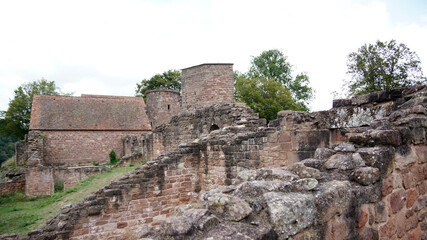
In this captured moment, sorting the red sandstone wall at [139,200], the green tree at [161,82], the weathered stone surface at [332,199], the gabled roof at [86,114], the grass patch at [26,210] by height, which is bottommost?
the grass patch at [26,210]

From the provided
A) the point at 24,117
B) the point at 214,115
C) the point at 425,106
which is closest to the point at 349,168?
the point at 425,106

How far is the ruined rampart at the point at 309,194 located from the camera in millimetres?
2098

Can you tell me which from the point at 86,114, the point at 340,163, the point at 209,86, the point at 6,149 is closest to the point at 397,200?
the point at 340,163

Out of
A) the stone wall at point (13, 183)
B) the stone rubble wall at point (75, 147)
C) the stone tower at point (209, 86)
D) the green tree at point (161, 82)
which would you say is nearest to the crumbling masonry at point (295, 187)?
the stone tower at point (209, 86)

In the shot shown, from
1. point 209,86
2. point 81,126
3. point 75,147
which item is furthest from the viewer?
point 81,126

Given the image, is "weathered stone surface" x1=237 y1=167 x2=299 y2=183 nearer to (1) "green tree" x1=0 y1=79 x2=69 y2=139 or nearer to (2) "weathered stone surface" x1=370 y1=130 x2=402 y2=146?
(2) "weathered stone surface" x1=370 y1=130 x2=402 y2=146

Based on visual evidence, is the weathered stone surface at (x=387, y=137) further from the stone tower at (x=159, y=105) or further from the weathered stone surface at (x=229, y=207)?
the stone tower at (x=159, y=105)

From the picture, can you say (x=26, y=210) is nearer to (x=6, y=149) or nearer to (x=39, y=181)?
(x=39, y=181)

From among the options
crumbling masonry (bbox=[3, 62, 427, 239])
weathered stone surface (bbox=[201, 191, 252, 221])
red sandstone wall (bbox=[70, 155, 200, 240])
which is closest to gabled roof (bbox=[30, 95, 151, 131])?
red sandstone wall (bbox=[70, 155, 200, 240])

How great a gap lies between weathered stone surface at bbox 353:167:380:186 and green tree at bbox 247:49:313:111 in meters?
42.8

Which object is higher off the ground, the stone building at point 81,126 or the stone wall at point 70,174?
the stone building at point 81,126

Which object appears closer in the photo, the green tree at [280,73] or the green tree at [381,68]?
the green tree at [381,68]

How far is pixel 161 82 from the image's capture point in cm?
4491

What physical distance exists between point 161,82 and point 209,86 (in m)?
27.6
